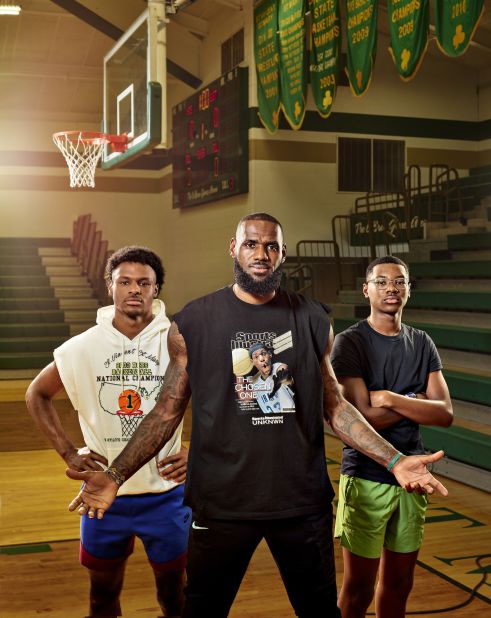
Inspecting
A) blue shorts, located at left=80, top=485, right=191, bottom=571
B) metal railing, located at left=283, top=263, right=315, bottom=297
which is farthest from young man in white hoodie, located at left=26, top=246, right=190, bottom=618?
metal railing, located at left=283, top=263, right=315, bottom=297

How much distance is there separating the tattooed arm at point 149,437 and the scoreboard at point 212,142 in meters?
9.54

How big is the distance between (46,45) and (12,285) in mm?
4486

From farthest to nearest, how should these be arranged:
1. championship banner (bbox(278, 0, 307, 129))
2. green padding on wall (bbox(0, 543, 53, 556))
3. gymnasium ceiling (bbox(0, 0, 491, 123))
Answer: gymnasium ceiling (bbox(0, 0, 491, 123)), championship banner (bbox(278, 0, 307, 129)), green padding on wall (bbox(0, 543, 53, 556))

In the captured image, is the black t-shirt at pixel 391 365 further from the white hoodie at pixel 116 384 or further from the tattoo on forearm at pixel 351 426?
the white hoodie at pixel 116 384

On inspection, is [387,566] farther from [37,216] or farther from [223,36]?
[37,216]

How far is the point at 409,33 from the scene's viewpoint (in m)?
7.30

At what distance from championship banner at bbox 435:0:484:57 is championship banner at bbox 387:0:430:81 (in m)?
0.39

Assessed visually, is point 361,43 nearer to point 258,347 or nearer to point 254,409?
point 258,347

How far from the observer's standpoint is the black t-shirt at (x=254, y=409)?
2.43 meters

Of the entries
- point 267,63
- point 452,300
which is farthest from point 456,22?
point 267,63

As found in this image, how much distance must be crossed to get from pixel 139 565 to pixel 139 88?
583cm

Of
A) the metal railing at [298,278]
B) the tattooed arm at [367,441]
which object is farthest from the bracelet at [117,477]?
the metal railing at [298,278]

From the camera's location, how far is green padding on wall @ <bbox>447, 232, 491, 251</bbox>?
9.82 m

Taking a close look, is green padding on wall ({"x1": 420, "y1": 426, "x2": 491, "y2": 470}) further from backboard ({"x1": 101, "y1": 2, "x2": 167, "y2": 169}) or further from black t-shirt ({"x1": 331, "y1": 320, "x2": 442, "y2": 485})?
backboard ({"x1": 101, "y1": 2, "x2": 167, "y2": 169})
